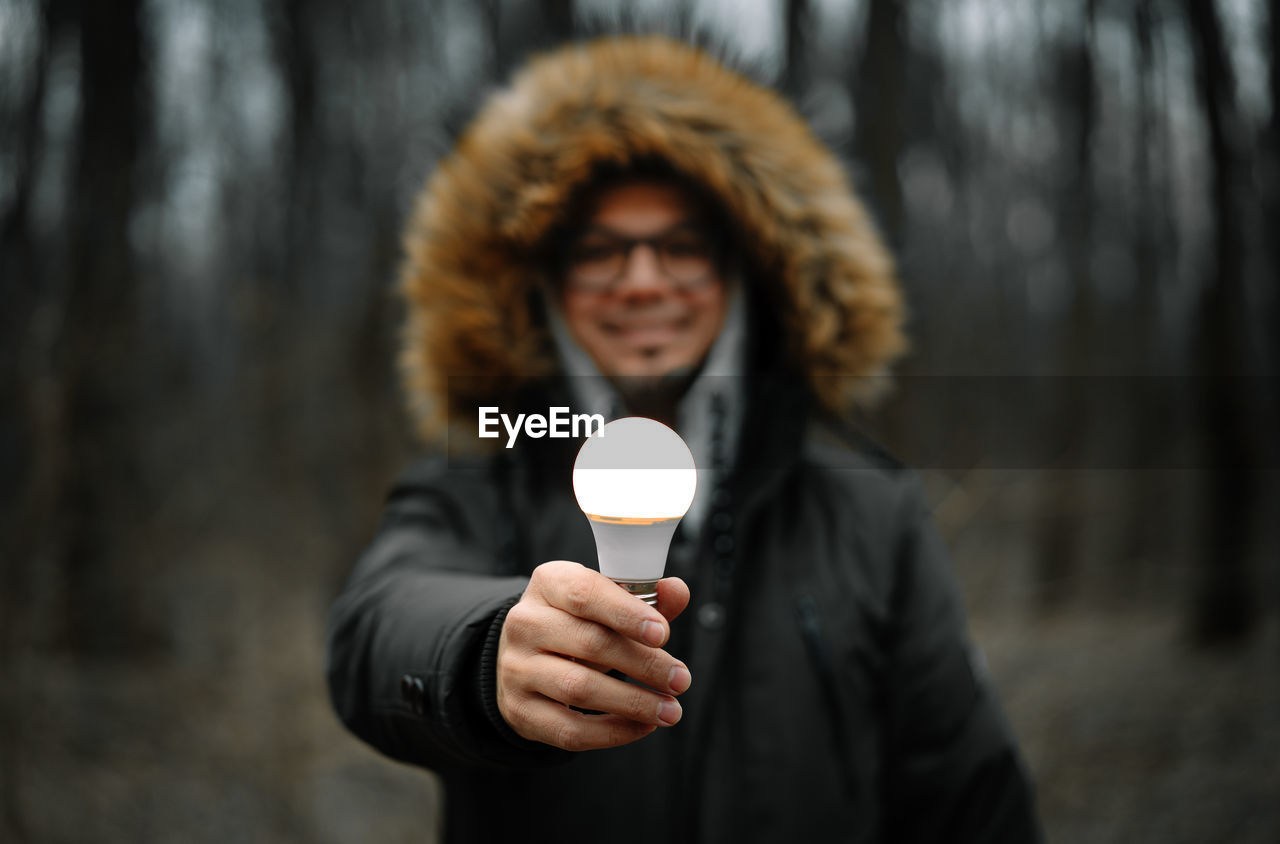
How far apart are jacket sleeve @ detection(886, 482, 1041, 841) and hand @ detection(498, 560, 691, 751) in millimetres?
974

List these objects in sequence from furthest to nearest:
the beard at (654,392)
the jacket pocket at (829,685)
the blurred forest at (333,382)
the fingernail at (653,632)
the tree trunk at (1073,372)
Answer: the tree trunk at (1073,372) → the blurred forest at (333,382) → the jacket pocket at (829,685) → the beard at (654,392) → the fingernail at (653,632)

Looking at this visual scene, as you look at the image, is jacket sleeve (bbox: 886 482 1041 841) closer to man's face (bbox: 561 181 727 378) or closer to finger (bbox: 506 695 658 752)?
man's face (bbox: 561 181 727 378)

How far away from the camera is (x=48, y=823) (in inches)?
144

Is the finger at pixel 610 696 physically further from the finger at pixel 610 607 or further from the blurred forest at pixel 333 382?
the blurred forest at pixel 333 382

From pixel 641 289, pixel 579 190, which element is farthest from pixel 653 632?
pixel 579 190

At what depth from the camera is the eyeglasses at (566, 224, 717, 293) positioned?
2.86 feet

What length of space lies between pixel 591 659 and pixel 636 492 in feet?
0.39

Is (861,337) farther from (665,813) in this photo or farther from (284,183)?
(284,183)

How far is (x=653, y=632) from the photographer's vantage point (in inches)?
18.2

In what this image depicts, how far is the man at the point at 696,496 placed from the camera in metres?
0.84

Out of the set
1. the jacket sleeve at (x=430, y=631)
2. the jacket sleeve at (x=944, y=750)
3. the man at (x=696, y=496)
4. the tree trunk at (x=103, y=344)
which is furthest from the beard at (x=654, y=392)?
the tree trunk at (x=103, y=344)

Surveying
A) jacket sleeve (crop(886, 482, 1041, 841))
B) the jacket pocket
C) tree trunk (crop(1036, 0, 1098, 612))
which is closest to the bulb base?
the jacket pocket

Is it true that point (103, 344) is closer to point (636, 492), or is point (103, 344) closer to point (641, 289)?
point (641, 289)

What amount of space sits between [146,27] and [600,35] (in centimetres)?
430
